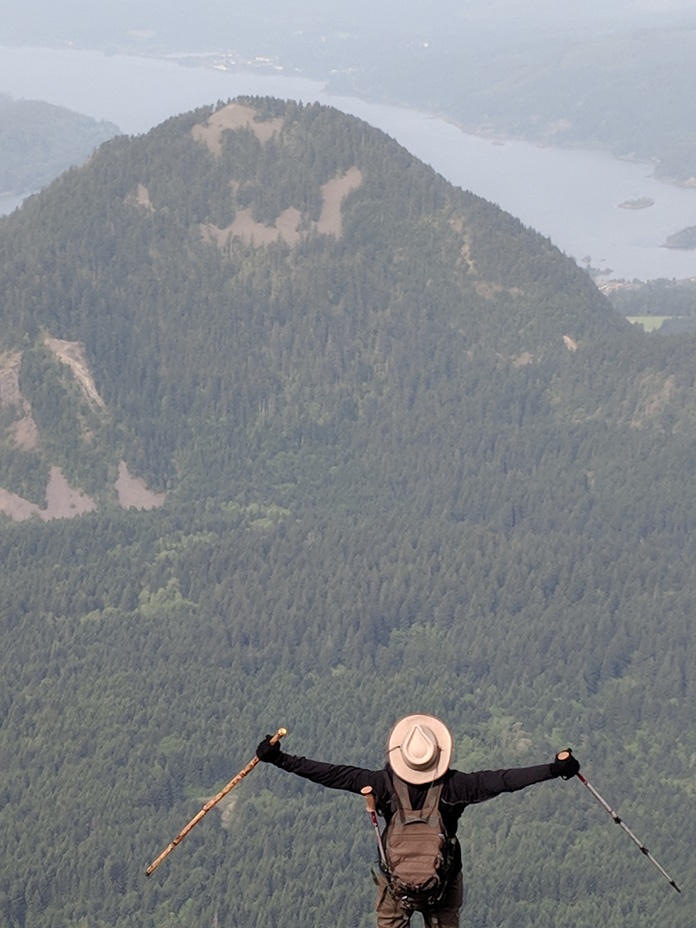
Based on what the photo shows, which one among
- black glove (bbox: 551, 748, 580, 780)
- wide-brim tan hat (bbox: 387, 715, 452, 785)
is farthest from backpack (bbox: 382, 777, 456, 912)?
black glove (bbox: 551, 748, 580, 780)

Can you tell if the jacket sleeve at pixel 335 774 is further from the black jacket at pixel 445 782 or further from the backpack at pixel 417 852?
the backpack at pixel 417 852

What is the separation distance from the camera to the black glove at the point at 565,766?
935 inches

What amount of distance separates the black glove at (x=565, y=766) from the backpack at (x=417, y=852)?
2107 millimetres

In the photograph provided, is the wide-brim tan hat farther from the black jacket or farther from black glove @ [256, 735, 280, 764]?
black glove @ [256, 735, 280, 764]

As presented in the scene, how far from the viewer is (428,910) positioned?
82.6ft

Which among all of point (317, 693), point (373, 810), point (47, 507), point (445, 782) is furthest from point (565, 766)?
point (47, 507)

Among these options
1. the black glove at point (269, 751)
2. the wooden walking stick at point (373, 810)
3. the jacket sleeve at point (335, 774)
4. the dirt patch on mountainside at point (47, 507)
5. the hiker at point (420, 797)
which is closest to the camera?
the black glove at point (269, 751)

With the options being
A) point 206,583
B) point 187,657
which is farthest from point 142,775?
point 206,583

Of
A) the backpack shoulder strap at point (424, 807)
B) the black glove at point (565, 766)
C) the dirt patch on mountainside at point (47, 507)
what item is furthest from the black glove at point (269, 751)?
the dirt patch on mountainside at point (47, 507)

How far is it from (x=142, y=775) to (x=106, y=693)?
15197 millimetres

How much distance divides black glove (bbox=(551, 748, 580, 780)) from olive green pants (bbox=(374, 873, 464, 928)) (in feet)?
9.24

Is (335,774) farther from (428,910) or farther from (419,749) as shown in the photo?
(428,910)

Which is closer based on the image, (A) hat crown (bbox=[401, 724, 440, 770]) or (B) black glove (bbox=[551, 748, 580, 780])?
(B) black glove (bbox=[551, 748, 580, 780])

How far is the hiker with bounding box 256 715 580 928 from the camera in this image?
24.5m
